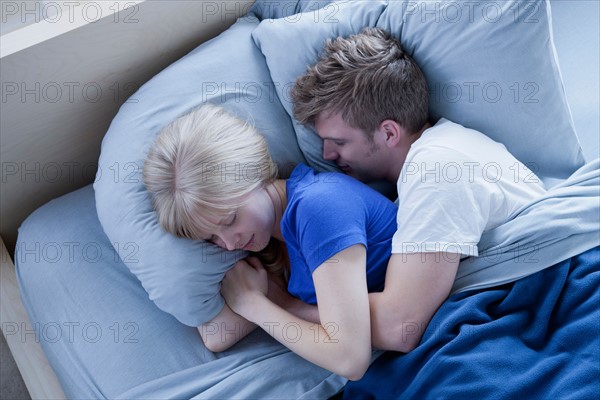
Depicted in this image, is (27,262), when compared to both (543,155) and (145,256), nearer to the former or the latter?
(145,256)

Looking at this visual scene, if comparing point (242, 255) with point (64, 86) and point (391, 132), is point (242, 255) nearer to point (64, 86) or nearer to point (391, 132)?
point (391, 132)

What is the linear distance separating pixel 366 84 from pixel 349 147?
12 centimetres

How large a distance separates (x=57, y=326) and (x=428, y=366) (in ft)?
2.22

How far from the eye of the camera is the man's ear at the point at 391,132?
116 cm

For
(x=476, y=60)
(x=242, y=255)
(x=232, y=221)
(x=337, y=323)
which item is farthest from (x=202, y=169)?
(x=476, y=60)

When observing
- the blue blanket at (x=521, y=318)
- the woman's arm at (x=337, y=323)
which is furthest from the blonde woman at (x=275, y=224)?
the blue blanket at (x=521, y=318)

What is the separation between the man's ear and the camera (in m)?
1.16

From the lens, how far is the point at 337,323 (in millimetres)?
1027

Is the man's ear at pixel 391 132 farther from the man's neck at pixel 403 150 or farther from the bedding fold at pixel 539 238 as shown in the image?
the bedding fold at pixel 539 238

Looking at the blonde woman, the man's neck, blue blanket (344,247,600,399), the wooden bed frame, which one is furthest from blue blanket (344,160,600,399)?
the wooden bed frame

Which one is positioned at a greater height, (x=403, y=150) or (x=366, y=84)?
(x=366, y=84)

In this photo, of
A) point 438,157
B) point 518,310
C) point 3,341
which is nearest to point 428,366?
point 518,310

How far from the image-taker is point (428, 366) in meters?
1.02

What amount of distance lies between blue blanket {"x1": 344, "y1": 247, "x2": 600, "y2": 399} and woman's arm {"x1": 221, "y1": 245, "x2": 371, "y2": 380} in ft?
0.24
